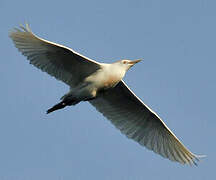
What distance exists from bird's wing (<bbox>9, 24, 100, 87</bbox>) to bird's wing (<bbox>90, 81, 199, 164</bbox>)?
1.47 meters

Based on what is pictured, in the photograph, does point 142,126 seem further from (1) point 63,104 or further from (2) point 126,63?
(1) point 63,104

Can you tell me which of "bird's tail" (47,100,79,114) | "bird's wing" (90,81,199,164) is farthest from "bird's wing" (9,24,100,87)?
"bird's wing" (90,81,199,164)

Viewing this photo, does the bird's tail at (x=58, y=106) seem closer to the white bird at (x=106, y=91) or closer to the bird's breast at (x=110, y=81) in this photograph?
the white bird at (x=106, y=91)

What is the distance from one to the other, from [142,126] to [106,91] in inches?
86.2

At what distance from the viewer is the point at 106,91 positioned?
63.0 ft

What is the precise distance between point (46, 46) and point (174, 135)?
5167 millimetres

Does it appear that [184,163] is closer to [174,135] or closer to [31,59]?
[174,135]

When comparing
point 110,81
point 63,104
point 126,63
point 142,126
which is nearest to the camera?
point 110,81

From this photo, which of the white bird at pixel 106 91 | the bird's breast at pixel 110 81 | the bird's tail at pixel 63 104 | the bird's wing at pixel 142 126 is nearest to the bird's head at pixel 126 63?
the white bird at pixel 106 91

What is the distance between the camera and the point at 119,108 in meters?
20.5

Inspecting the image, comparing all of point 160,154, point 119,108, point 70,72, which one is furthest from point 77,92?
point 160,154

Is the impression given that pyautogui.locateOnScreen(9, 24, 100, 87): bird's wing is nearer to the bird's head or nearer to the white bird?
the white bird

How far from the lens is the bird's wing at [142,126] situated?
2031 cm

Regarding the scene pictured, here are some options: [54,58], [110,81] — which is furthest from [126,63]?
[54,58]
